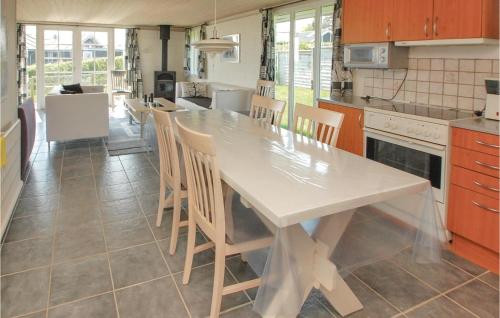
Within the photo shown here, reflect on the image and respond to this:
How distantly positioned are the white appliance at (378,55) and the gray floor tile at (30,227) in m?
3.07

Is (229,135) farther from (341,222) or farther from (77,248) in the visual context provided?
(77,248)

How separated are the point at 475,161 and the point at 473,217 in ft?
1.18

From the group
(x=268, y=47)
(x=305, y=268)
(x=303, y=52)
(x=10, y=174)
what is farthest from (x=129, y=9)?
(x=305, y=268)

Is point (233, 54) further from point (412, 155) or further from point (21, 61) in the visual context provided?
point (412, 155)

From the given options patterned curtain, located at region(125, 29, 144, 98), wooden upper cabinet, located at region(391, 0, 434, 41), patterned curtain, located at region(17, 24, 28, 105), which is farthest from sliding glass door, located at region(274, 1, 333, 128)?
patterned curtain, located at region(17, 24, 28, 105)

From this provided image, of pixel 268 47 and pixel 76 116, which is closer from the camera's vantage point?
pixel 76 116

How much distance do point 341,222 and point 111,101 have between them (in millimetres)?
9275

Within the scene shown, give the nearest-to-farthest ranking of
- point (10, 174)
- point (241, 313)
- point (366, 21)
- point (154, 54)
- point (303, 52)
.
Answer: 1. point (241, 313)
2. point (10, 174)
3. point (366, 21)
4. point (303, 52)
5. point (154, 54)

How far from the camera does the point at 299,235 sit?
1686 millimetres

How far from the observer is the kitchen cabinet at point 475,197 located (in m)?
2.28

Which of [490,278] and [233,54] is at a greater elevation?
[233,54]

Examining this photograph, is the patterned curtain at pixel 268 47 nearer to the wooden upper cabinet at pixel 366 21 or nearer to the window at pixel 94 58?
the wooden upper cabinet at pixel 366 21

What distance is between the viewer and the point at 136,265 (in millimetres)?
2393

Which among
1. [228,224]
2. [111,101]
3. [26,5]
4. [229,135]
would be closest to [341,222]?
[228,224]
